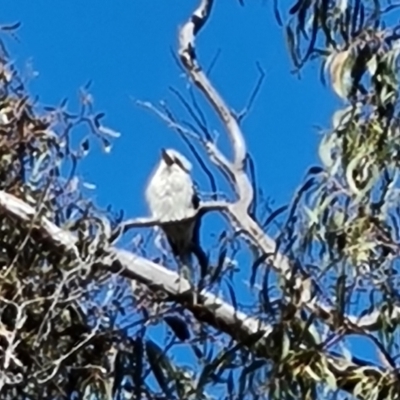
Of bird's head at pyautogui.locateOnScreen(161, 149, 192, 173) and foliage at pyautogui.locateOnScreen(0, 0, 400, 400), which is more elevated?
bird's head at pyautogui.locateOnScreen(161, 149, 192, 173)

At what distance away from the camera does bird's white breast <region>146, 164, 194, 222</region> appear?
443cm

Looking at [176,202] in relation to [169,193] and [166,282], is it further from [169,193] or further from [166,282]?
[166,282]

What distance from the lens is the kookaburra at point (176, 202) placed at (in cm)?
387

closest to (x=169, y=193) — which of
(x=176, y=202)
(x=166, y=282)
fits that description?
(x=176, y=202)

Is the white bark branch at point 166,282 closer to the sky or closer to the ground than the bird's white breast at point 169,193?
closer to the ground

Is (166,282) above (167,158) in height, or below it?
below

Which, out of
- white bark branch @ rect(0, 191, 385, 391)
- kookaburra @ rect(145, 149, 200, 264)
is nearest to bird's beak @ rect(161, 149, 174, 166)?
kookaburra @ rect(145, 149, 200, 264)

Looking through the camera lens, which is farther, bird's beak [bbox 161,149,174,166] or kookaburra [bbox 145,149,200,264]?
bird's beak [bbox 161,149,174,166]

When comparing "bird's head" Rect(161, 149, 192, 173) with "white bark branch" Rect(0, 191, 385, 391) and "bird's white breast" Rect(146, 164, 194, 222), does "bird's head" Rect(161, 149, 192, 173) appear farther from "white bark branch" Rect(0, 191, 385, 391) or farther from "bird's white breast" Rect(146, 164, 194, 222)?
"white bark branch" Rect(0, 191, 385, 391)

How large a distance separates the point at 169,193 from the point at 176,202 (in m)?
0.16

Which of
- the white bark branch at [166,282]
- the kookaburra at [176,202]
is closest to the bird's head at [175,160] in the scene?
the kookaburra at [176,202]

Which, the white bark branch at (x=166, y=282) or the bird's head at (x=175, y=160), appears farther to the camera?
the bird's head at (x=175, y=160)

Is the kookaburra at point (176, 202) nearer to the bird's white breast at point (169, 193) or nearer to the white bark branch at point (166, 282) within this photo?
the bird's white breast at point (169, 193)

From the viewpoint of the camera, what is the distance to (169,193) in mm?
4734
